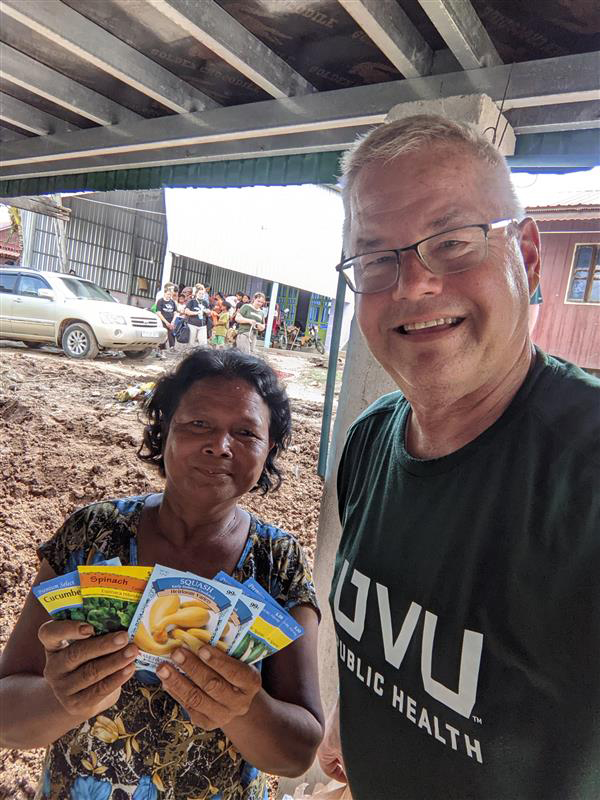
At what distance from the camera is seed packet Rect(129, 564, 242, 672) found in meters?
1.10

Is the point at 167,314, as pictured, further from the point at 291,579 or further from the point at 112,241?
the point at 112,241

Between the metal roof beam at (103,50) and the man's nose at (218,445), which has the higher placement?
the metal roof beam at (103,50)

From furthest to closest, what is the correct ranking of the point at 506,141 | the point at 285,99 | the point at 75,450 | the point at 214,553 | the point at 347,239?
1. the point at 75,450
2. the point at 285,99
3. the point at 506,141
4. the point at 214,553
5. the point at 347,239

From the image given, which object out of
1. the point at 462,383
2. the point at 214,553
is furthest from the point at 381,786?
the point at 462,383

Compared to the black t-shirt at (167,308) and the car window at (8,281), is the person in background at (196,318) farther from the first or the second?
the car window at (8,281)

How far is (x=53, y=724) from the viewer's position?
124cm

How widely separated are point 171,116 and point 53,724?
10.4ft

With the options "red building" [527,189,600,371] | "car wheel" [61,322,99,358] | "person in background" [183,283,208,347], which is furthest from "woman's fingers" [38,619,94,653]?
"person in background" [183,283,208,347]

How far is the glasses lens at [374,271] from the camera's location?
3.74ft

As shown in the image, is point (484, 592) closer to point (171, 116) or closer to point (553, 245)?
point (171, 116)

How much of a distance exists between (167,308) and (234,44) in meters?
10.1

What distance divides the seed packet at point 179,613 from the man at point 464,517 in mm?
317

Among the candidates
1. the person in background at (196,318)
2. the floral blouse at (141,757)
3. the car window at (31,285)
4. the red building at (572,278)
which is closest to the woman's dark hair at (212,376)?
the floral blouse at (141,757)

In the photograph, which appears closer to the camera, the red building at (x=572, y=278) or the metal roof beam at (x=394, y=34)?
the metal roof beam at (x=394, y=34)
